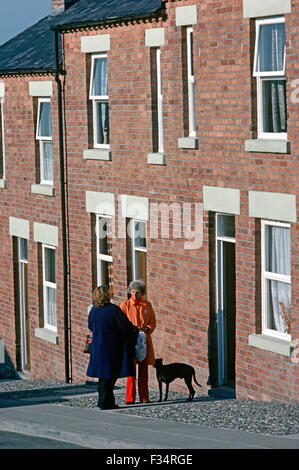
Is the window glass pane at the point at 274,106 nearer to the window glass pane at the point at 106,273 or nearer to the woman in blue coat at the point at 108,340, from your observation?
the woman in blue coat at the point at 108,340

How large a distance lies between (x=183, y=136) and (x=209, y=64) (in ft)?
4.48

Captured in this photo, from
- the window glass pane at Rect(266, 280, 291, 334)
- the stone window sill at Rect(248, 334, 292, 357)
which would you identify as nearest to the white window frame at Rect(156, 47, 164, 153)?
the window glass pane at Rect(266, 280, 291, 334)

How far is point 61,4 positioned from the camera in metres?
24.7

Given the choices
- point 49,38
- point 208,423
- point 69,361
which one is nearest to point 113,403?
point 208,423

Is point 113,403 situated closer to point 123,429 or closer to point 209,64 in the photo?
point 123,429

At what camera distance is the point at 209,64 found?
17.3 metres

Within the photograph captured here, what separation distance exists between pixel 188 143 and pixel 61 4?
7.96 m

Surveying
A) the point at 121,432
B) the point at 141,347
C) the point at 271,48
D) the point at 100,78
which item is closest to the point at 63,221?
the point at 100,78

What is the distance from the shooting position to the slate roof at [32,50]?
23.1 m

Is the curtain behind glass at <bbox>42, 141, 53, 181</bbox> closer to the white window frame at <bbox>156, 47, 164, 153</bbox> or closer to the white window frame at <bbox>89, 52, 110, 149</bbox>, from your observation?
the white window frame at <bbox>89, 52, 110, 149</bbox>

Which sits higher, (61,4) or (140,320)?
(61,4)

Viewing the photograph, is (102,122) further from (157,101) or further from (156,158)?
(156,158)

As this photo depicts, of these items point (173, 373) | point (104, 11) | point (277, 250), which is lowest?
point (173, 373)

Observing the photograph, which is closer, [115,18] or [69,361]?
[115,18]
